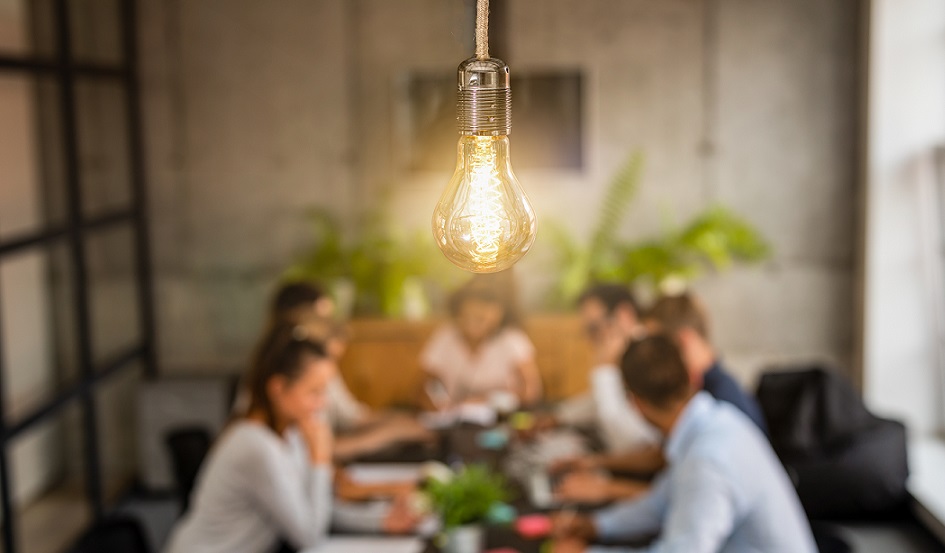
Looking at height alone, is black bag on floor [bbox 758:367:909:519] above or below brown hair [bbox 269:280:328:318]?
below

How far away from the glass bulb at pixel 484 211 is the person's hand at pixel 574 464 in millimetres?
2284

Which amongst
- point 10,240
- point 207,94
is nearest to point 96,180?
point 207,94

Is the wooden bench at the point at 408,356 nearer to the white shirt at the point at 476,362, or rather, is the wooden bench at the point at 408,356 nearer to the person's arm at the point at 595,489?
the white shirt at the point at 476,362

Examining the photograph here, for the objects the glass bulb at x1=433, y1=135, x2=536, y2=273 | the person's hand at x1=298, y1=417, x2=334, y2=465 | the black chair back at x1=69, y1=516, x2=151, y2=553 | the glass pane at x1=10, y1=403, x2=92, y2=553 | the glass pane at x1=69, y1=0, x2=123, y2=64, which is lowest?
the glass pane at x1=10, y1=403, x2=92, y2=553

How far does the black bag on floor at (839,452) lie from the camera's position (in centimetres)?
458

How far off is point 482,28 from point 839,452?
3322 millimetres

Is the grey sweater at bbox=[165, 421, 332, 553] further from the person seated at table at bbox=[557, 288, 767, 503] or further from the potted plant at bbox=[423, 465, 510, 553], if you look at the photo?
the person seated at table at bbox=[557, 288, 767, 503]

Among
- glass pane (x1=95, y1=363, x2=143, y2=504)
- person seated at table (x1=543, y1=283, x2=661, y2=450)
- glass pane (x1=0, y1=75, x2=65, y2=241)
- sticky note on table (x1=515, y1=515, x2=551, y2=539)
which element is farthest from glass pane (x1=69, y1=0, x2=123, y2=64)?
sticky note on table (x1=515, y1=515, x2=551, y2=539)

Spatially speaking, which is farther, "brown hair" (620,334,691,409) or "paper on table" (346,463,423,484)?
"paper on table" (346,463,423,484)

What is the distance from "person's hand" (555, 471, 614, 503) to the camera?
391 cm

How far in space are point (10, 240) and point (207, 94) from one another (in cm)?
218

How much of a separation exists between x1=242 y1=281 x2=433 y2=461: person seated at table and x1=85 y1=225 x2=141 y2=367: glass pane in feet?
6.75

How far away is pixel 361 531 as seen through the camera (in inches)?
149

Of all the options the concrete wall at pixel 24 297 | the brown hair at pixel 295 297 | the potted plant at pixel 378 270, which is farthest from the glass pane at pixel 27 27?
the brown hair at pixel 295 297
